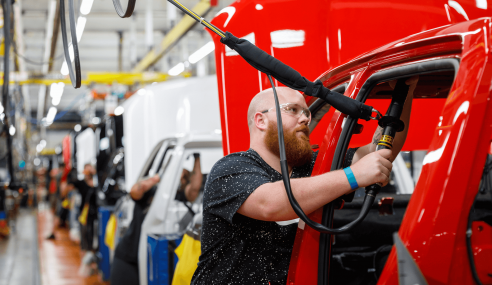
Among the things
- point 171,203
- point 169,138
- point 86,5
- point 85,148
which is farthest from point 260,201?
point 85,148

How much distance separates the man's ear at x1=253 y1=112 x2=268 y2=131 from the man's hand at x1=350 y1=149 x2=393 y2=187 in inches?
22.9

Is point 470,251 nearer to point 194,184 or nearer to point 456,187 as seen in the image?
point 456,187

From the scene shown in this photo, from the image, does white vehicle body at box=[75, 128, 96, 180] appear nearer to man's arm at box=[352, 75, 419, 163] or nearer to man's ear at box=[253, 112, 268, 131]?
man's ear at box=[253, 112, 268, 131]

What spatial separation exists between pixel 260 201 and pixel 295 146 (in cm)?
32

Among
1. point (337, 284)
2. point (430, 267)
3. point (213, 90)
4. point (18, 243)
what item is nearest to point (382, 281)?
point (430, 267)

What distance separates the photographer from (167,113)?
652cm

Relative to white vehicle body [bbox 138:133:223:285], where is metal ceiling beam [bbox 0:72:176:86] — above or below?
above

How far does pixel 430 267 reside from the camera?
1129mm

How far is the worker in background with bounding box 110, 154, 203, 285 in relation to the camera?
4145 mm

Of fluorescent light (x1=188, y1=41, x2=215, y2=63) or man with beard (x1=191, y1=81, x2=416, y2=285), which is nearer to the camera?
man with beard (x1=191, y1=81, x2=416, y2=285)

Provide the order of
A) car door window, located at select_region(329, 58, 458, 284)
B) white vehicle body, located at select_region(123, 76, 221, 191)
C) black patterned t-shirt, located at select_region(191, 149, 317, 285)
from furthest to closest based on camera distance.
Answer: white vehicle body, located at select_region(123, 76, 221, 191), car door window, located at select_region(329, 58, 458, 284), black patterned t-shirt, located at select_region(191, 149, 317, 285)

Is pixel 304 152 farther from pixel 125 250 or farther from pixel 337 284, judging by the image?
pixel 125 250

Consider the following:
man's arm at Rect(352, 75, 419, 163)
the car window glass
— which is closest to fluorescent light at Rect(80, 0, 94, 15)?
the car window glass

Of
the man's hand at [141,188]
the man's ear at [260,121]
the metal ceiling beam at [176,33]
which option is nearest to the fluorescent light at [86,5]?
the metal ceiling beam at [176,33]
